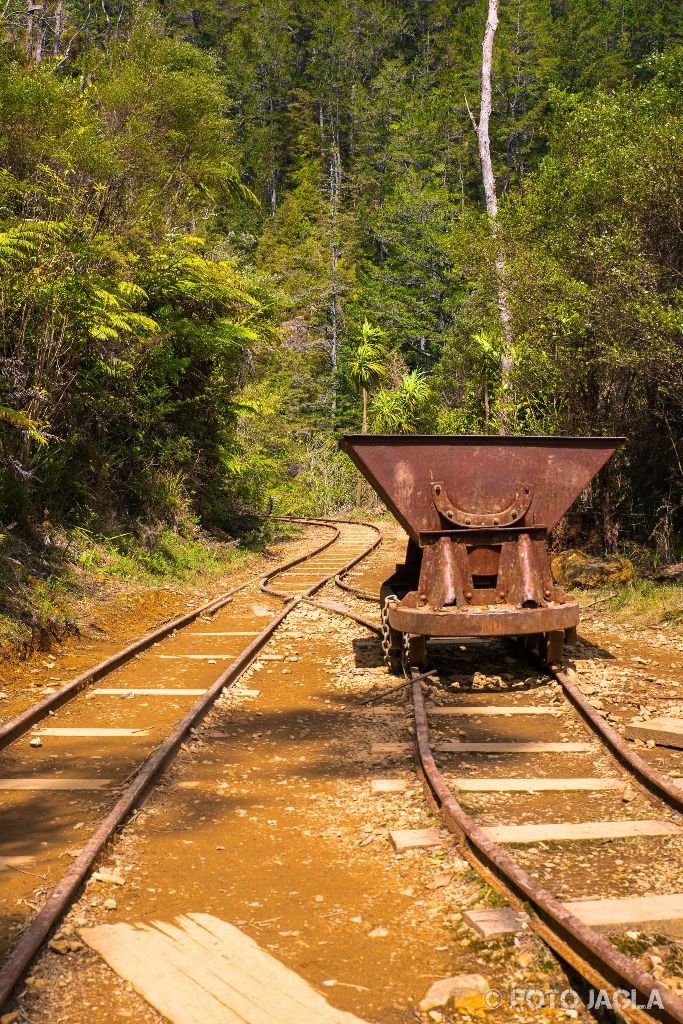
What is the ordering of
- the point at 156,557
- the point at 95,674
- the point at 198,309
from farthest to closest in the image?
1. the point at 198,309
2. the point at 156,557
3. the point at 95,674

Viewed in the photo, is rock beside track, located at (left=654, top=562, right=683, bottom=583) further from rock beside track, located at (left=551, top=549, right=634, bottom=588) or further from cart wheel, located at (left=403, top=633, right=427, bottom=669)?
cart wheel, located at (left=403, top=633, right=427, bottom=669)

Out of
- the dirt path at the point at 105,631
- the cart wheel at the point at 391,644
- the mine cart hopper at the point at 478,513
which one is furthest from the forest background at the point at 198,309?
the cart wheel at the point at 391,644

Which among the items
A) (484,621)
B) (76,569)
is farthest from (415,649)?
(76,569)

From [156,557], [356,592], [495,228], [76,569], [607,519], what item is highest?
[495,228]

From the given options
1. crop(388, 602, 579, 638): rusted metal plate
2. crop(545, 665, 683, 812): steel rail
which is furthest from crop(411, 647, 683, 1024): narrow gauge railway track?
crop(388, 602, 579, 638): rusted metal plate

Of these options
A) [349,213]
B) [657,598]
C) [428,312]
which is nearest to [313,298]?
[428,312]

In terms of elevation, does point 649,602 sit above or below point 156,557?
below

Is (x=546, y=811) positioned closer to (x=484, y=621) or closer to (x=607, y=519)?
(x=484, y=621)

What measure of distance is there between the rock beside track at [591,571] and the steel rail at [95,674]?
196 inches

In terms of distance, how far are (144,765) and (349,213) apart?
59241mm

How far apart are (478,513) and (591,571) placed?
16.6ft

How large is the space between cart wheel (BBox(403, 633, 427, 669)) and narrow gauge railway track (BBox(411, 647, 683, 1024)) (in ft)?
0.78

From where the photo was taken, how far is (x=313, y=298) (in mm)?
50906

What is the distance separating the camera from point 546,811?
14.3 ft
